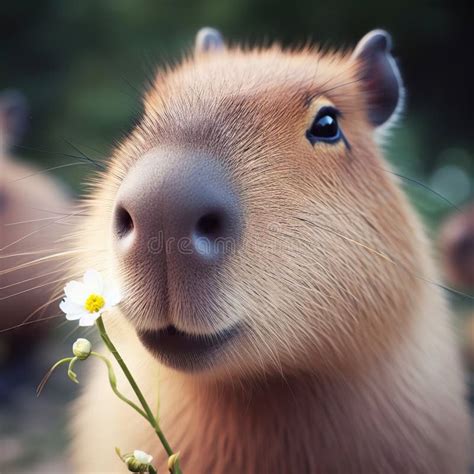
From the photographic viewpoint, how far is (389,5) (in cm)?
158

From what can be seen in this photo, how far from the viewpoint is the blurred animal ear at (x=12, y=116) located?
1677mm

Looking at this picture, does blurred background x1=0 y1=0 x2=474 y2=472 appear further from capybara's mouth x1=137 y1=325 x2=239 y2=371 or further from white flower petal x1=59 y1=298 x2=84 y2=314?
capybara's mouth x1=137 y1=325 x2=239 y2=371

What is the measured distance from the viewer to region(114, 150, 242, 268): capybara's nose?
962 mm

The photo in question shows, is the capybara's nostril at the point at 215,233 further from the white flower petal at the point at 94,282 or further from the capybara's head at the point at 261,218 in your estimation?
the white flower petal at the point at 94,282

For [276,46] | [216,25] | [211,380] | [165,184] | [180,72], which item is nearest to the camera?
[165,184]

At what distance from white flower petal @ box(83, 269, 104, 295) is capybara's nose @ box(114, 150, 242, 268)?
0.10 meters

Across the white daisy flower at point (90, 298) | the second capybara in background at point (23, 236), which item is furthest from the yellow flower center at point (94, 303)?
the second capybara in background at point (23, 236)

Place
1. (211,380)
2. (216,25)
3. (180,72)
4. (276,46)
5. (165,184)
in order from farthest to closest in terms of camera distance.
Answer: (216,25) → (276,46) → (180,72) → (211,380) → (165,184)

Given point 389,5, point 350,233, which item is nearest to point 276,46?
point 389,5

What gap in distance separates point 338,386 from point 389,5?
3.12 ft

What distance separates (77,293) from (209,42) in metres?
0.69

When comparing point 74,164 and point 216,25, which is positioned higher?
point 216,25

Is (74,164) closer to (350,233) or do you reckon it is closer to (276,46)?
(276,46)

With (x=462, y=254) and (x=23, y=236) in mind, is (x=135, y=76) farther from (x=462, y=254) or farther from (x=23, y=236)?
(x=462, y=254)
